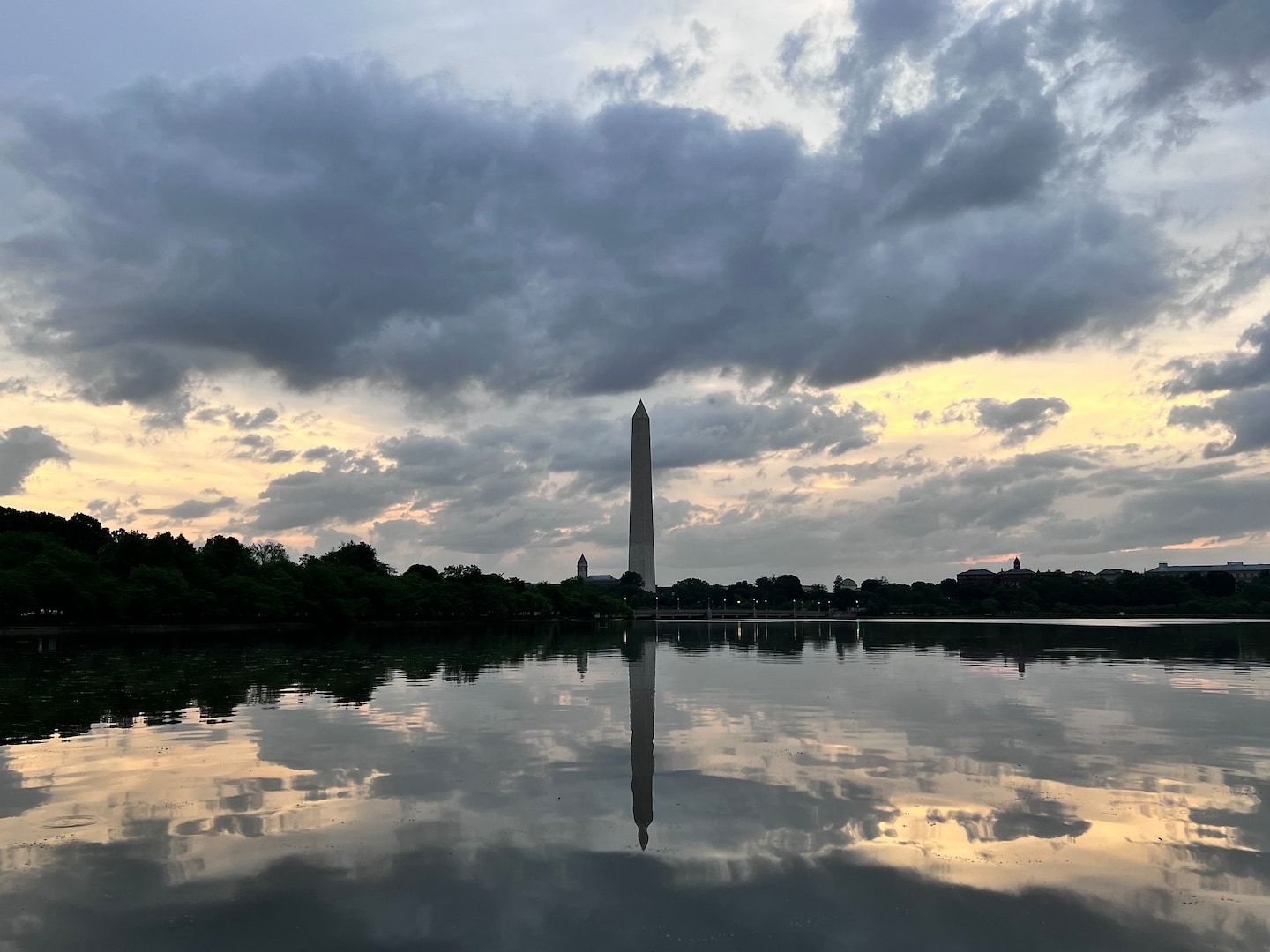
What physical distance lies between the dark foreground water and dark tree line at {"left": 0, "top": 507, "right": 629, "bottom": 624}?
52.9 metres

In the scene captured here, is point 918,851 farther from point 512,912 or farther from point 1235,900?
point 512,912

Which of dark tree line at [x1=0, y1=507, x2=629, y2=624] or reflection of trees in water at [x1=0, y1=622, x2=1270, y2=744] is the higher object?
dark tree line at [x1=0, y1=507, x2=629, y2=624]

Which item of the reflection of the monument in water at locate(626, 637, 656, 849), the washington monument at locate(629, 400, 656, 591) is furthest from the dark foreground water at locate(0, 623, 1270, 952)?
the washington monument at locate(629, 400, 656, 591)

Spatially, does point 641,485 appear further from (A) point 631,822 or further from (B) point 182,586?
(A) point 631,822

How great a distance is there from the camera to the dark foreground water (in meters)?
10.3

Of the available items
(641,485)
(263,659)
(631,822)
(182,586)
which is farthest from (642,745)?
(641,485)

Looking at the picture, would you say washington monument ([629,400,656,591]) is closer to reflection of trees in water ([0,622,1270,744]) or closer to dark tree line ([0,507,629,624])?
dark tree line ([0,507,629,624])

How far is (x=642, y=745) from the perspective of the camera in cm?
2147

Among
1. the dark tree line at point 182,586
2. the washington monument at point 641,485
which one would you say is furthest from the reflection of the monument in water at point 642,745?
the washington monument at point 641,485

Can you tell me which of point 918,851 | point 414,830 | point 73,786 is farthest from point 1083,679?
point 73,786

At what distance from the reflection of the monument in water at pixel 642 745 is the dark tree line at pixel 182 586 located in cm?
5390

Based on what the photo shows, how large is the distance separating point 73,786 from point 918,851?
13965 millimetres

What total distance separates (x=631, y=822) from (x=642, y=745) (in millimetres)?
6967

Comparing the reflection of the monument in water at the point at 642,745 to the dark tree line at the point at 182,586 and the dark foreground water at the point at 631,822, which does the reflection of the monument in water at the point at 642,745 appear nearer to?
the dark foreground water at the point at 631,822
